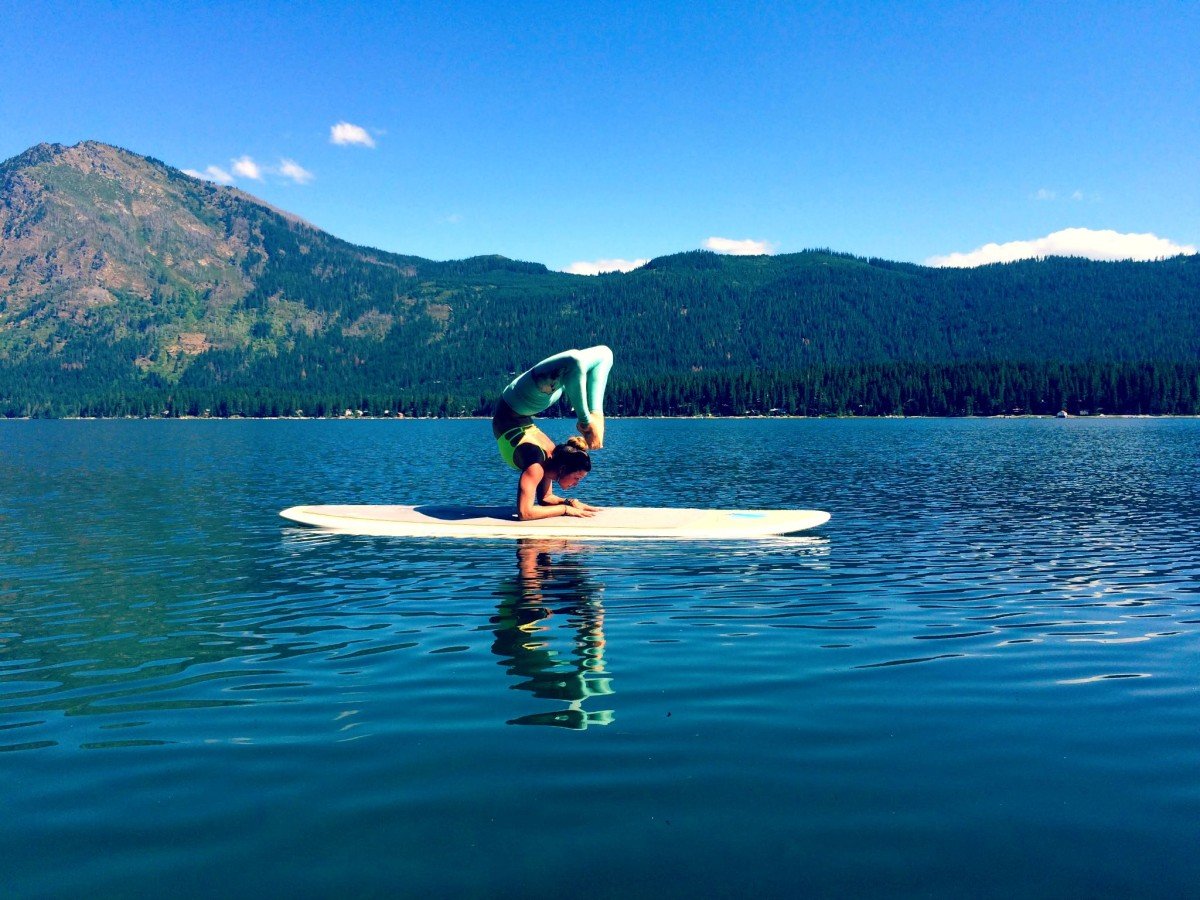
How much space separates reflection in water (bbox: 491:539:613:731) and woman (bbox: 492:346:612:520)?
357 centimetres

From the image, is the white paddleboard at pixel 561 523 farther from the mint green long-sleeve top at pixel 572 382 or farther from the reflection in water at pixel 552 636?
the mint green long-sleeve top at pixel 572 382

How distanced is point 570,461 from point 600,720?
49.4 feet

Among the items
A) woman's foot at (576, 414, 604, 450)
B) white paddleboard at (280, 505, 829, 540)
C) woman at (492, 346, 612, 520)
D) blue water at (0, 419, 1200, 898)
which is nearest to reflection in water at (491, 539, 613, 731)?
blue water at (0, 419, 1200, 898)

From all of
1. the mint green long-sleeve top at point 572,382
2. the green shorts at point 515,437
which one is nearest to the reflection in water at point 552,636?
the green shorts at point 515,437

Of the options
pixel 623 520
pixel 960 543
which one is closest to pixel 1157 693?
pixel 960 543

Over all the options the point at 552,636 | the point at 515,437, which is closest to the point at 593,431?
the point at 515,437

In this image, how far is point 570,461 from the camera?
2409 centimetres

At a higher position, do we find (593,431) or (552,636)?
(593,431)

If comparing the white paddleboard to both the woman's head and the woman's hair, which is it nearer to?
the woman's head

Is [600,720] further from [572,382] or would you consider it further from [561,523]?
[561,523]

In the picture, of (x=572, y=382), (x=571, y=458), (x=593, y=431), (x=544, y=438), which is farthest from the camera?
(x=544, y=438)

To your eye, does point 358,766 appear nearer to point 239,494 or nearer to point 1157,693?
point 1157,693

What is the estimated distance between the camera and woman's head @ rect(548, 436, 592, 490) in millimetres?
23781

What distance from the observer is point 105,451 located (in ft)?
252
